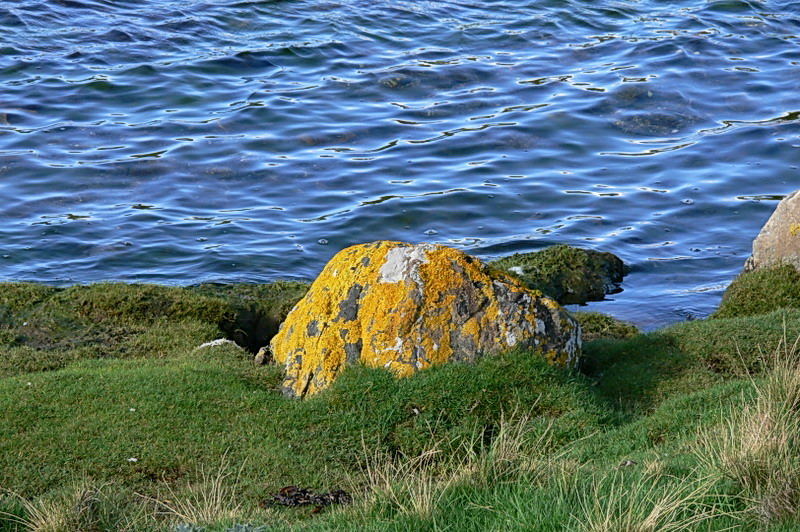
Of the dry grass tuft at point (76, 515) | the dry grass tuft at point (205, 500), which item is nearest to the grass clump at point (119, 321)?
the dry grass tuft at point (205, 500)

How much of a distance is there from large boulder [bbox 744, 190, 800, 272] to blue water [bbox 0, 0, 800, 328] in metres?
1.59

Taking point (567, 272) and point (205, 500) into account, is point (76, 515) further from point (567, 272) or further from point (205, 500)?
point (567, 272)

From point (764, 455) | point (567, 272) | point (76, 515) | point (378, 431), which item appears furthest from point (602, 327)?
point (76, 515)

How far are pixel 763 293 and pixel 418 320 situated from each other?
17.7 feet

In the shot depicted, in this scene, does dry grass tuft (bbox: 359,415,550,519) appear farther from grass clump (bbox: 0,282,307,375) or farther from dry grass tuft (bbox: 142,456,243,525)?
grass clump (bbox: 0,282,307,375)

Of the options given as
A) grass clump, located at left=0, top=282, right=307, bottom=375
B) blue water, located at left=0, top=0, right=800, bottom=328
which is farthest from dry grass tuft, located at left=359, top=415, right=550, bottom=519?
blue water, located at left=0, top=0, right=800, bottom=328

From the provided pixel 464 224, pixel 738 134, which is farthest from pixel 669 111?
pixel 464 224

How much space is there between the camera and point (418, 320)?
32.2 feet

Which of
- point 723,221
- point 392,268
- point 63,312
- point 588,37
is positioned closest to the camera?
point 392,268

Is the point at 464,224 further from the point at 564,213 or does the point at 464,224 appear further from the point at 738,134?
the point at 738,134

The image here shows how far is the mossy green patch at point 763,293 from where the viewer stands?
1275cm

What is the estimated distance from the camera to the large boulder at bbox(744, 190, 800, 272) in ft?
43.4

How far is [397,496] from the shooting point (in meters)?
6.84

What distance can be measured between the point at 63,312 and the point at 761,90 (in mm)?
18605
